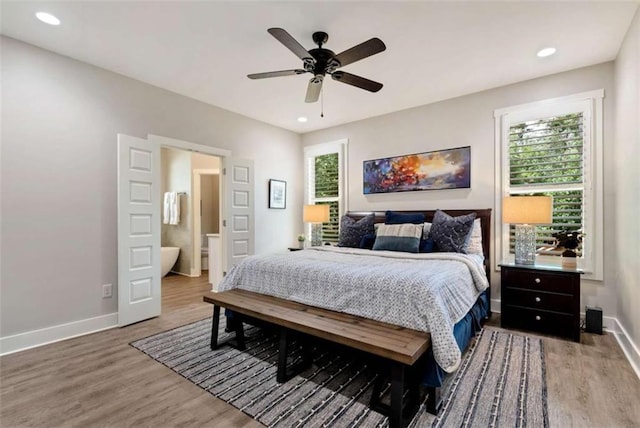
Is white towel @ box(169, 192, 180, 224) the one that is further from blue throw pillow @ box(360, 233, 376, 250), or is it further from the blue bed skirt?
the blue bed skirt

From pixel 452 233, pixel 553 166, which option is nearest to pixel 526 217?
pixel 452 233

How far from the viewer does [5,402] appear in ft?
6.20

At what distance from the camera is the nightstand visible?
2.77m

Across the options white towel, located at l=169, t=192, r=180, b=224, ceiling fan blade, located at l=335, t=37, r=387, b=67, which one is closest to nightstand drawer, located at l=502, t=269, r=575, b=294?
ceiling fan blade, located at l=335, t=37, r=387, b=67

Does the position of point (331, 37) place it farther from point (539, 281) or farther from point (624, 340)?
point (624, 340)

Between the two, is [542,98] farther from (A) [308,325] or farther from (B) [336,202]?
(A) [308,325]

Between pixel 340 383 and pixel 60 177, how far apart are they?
10.5 feet

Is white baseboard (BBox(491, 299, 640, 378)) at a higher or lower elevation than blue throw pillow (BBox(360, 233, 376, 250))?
lower

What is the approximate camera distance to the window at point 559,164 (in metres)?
3.10

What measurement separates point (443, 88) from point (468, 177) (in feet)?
3.81

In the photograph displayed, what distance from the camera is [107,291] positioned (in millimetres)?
3217

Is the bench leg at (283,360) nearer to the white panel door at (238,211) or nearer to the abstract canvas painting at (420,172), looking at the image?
the white panel door at (238,211)

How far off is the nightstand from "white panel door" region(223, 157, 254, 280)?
3.44 m

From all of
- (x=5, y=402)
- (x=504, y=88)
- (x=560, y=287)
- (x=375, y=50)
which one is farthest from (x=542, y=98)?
(x=5, y=402)
